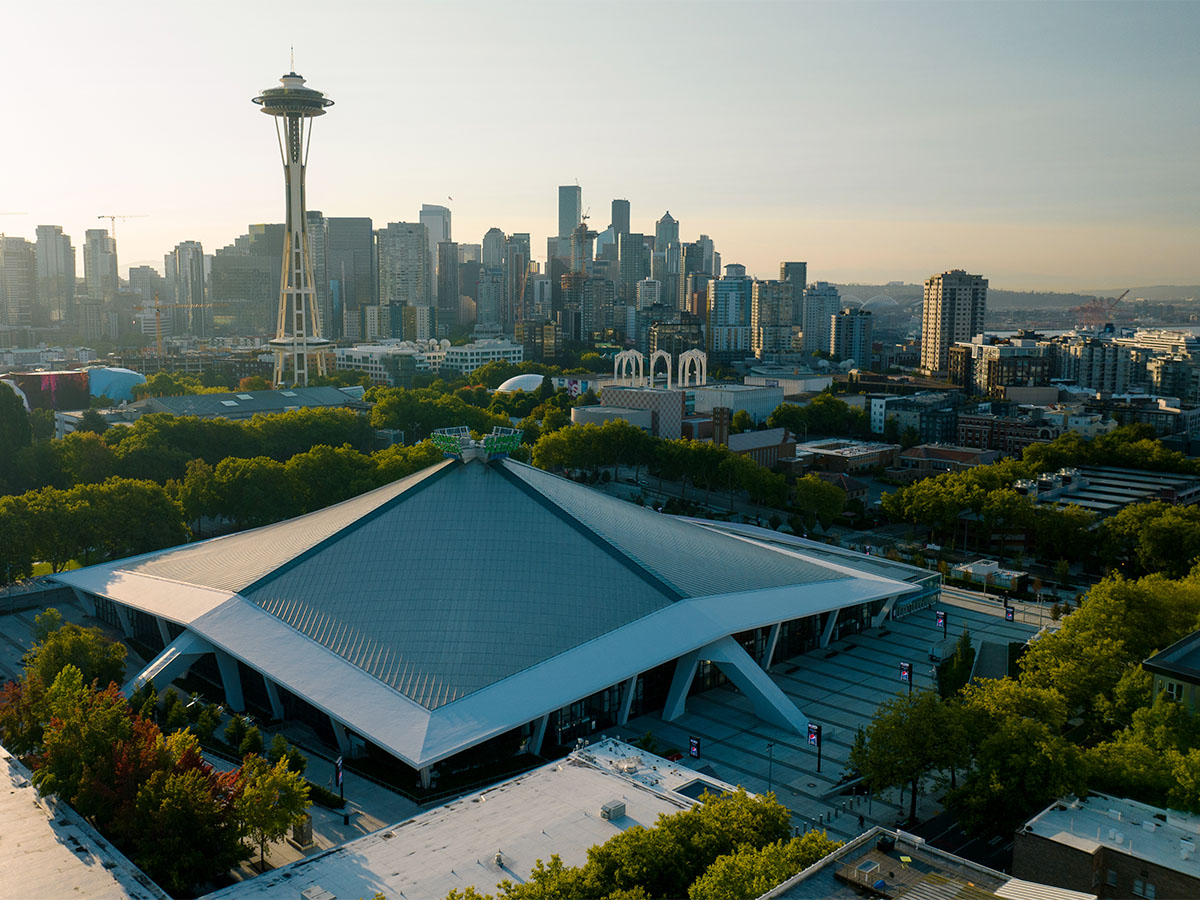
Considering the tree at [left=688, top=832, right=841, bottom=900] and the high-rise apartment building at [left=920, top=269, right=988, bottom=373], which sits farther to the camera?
the high-rise apartment building at [left=920, top=269, right=988, bottom=373]

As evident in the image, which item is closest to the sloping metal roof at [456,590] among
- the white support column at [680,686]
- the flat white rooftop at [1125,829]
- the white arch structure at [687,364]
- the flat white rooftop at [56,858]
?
the white support column at [680,686]

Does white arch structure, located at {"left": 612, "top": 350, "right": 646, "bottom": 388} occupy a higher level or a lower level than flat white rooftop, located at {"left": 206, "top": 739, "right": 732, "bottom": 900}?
higher

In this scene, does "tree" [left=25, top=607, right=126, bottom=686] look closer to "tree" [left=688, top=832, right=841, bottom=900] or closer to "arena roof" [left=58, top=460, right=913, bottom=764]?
"arena roof" [left=58, top=460, right=913, bottom=764]

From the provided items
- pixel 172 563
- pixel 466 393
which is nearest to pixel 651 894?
pixel 172 563

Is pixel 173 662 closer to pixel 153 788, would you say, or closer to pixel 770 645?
pixel 153 788

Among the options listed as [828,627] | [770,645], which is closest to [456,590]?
[770,645]

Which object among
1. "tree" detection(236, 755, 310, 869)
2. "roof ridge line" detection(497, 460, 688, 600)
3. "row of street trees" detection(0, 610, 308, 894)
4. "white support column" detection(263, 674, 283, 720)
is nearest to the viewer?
"row of street trees" detection(0, 610, 308, 894)

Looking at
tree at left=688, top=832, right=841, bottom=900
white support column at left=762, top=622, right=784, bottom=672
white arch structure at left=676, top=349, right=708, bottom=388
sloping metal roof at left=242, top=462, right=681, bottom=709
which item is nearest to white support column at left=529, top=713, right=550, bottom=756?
sloping metal roof at left=242, top=462, right=681, bottom=709
